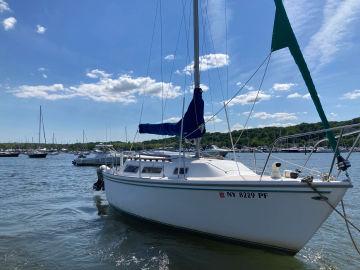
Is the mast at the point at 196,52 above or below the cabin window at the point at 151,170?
above

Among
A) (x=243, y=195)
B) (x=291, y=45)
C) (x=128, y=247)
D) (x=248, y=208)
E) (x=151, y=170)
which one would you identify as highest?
(x=291, y=45)

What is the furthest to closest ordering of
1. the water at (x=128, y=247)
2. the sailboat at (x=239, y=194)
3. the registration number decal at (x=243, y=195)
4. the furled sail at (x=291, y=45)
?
the water at (x=128, y=247) → the registration number decal at (x=243, y=195) → the sailboat at (x=239, y=194) → the furled sail at (x=291, y=45)

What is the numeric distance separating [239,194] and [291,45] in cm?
372

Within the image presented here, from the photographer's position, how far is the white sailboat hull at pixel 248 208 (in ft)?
29.7

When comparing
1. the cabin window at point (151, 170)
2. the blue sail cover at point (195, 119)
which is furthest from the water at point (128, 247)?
the blue sail cover at point (195, 119)

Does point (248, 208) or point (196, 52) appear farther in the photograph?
point (196, 52)

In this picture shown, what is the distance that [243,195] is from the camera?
384 inches

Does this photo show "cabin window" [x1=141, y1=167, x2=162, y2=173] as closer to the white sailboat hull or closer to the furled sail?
the white sailboat hull

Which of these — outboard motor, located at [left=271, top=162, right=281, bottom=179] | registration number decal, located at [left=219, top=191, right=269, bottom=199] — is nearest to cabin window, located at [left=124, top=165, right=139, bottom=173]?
registration number decal, located at [left=219, top=191, right=269, bottom=199]

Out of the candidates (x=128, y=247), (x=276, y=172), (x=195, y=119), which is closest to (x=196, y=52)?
(x=195, y=119)

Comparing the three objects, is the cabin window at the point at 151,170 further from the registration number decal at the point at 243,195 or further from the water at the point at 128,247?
the registration number decal at the point at 243,195

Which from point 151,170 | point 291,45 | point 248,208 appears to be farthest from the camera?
point 151,170

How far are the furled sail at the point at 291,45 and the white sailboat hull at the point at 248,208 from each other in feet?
4.54

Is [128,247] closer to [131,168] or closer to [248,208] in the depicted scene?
[131,168]
